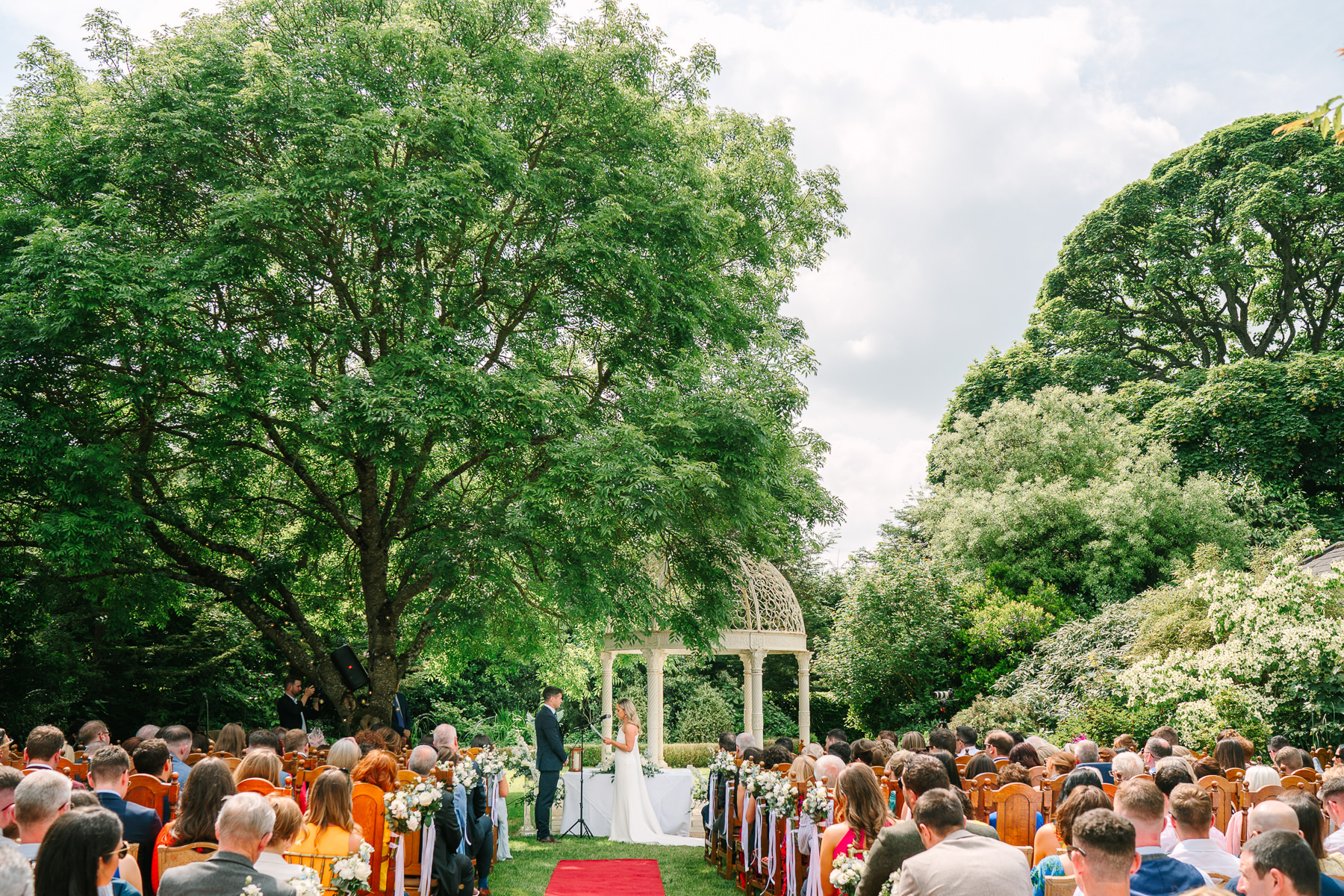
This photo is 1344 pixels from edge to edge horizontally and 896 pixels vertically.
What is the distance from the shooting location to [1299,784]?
7.23 metres

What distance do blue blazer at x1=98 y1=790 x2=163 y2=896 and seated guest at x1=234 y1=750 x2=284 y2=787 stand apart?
677 millimetres

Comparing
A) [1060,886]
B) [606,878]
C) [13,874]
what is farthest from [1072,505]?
[13,874]

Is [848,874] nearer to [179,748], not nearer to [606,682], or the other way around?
[179,748]

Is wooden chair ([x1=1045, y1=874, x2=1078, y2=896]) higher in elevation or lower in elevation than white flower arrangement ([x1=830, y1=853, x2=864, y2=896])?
higher

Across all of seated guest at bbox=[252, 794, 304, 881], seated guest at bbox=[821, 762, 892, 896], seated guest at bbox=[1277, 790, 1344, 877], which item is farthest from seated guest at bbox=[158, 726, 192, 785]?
seated guest at bbox=[1277, 790, 1344, 877]

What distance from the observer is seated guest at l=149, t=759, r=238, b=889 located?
4938 mm

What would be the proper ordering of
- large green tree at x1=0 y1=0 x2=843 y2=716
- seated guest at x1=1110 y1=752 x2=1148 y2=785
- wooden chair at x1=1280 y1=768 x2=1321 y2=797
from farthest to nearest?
large green tree at x1=0 y1=0 x2=843 y2=716 → wooden chair at x1=1280 y1=768 x2=1321 y2=797 → seated guest at x1=1110 y1=752 x2=1148 y2=785

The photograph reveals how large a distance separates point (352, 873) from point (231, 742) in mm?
4148

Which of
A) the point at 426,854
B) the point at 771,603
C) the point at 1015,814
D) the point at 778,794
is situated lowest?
the point at 426,854

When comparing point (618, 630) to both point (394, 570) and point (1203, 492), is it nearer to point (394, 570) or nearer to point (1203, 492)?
point (394, 570)

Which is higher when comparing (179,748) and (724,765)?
(179,748)

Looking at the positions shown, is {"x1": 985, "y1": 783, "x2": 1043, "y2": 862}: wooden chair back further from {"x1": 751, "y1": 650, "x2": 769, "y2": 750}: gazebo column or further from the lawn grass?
{"x1": 751, "y1": 650, "x2": 769, "y2": 750}: gazebo column

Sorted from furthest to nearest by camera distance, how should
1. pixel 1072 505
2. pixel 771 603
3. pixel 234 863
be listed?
pixel 1072 505, pixel 771 603, pixel 234 863

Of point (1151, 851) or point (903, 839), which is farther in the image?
point (903, 839)
